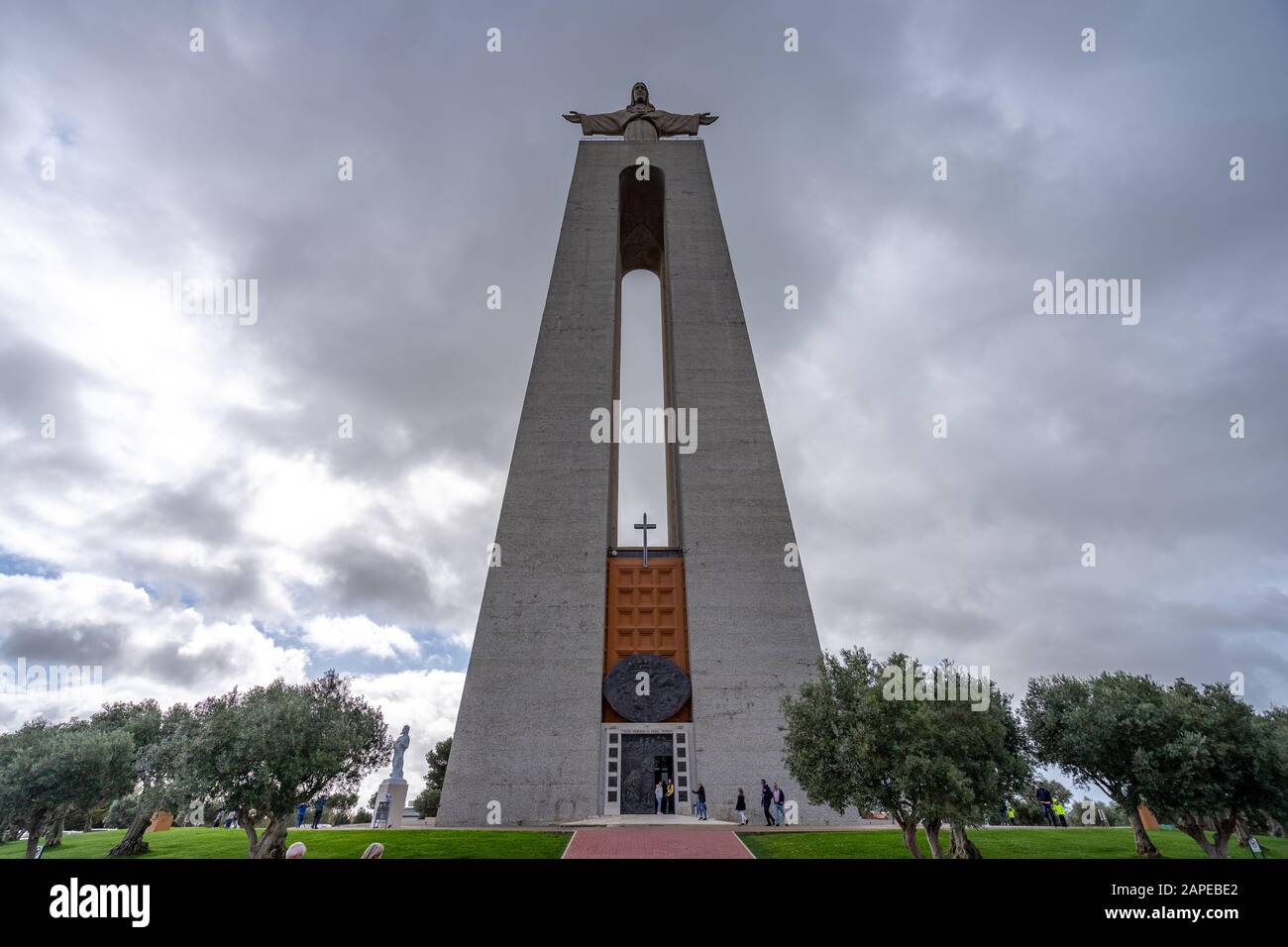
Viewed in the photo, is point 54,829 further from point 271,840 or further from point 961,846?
point 961,846

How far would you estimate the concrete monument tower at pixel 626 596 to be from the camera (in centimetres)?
1859

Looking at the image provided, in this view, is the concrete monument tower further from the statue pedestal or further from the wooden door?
the statue pedestal

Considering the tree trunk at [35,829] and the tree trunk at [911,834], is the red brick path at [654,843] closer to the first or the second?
the tree trunk at [911,834]

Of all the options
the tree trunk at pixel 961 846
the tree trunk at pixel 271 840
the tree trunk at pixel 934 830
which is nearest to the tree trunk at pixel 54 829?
the tree trunk at pixel 271 840

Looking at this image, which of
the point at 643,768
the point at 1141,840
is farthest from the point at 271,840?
the point at 1141,840

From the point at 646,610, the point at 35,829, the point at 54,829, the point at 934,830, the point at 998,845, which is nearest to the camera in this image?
the point at 934,830

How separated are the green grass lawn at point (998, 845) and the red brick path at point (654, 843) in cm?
57

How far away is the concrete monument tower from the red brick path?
361 centimetres

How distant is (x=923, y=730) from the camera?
400 inches

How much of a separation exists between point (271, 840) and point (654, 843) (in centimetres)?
707

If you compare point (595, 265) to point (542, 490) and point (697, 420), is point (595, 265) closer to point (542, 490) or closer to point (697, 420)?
point (697, 420)

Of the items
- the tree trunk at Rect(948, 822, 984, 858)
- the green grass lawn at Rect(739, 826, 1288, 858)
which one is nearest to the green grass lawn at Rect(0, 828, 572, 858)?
the green grass lawn at Rect(739, 826, 1288, 858)

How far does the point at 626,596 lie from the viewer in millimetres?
22078
